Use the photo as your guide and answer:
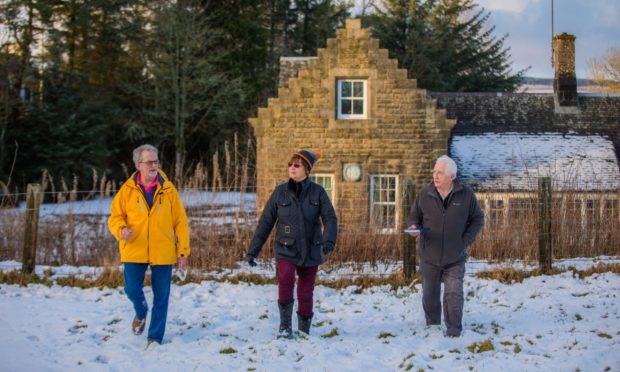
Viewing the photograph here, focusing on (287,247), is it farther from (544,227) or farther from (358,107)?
(358,107)

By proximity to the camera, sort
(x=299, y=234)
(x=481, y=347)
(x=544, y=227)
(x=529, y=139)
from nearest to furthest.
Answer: (x=481, y=347)
(x=299, y=234)
(x=544, y=227)
(x=529, y=139)

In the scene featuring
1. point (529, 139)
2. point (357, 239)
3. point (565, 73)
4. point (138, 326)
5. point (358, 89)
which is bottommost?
point (138, 326)

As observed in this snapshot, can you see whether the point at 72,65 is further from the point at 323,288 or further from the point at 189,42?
the point at 323,288

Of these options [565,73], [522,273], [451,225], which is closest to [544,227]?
[522,273]

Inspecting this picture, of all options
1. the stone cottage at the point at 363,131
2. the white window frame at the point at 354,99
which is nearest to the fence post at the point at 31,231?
the stone cottage at the point at 363,131

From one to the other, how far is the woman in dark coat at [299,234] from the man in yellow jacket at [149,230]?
2.54 ft

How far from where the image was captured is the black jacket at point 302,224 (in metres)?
5.91

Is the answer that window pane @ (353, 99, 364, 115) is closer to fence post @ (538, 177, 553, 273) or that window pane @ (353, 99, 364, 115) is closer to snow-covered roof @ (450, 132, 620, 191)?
snow-covered roof @ (450, 132, 620, 191)

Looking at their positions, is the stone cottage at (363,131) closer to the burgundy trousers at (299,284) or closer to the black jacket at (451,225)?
the black jacket at (451,225)

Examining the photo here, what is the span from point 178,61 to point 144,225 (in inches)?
1019

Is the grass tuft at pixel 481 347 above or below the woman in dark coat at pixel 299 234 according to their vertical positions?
below

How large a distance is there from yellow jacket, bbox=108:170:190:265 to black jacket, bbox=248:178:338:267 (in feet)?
2.53

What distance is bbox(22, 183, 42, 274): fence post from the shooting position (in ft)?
28.5

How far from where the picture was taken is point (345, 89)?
1697 centimetres
